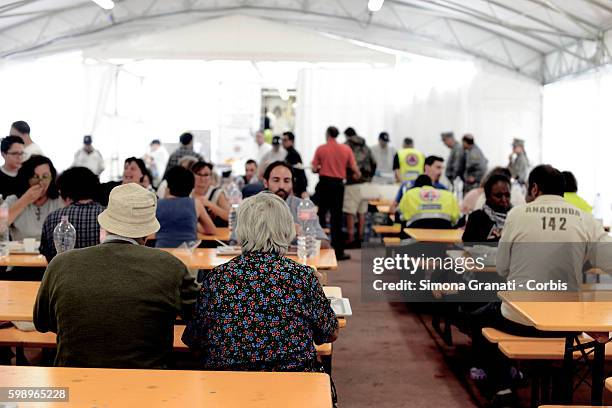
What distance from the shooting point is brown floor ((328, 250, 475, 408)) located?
4270 mm

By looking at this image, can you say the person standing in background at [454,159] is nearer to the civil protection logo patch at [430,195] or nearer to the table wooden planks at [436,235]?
the civil protection logo patch at [430,195]

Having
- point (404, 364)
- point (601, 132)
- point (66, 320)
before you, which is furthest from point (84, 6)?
point (66, 320)

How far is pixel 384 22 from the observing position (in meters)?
15.4

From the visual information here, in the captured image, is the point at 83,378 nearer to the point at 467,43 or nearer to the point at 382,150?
the point at 382,150

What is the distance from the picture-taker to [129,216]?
2.54m

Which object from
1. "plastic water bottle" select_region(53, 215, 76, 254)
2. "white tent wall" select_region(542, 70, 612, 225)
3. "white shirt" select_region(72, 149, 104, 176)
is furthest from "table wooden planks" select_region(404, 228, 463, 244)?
"white shirt" select_region(72, 149, 104, 176)

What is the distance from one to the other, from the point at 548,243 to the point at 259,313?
6.27ft

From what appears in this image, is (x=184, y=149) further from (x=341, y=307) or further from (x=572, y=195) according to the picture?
(x=341, y=307)

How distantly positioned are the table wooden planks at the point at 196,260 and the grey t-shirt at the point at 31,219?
565 mm

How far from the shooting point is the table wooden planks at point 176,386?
1.96m

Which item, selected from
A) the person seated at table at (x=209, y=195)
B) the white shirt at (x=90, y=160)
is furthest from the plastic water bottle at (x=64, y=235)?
the white shirt at (x=90, y=160)

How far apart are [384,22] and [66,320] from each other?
1380 centimetres

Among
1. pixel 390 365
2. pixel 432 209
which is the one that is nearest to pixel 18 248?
pixel 390 365

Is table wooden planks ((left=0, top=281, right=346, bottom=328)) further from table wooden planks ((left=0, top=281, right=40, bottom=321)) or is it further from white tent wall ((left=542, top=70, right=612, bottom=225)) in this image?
white tent wall ((left=542, top=70, right=612, bottom=225))
